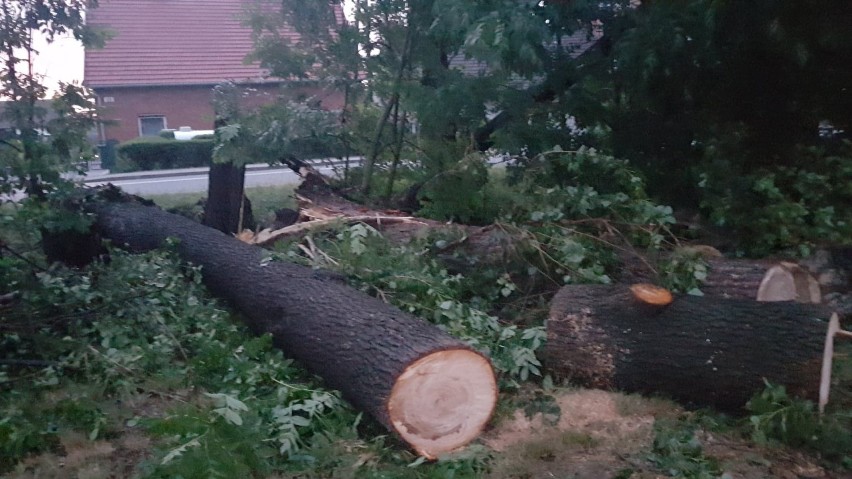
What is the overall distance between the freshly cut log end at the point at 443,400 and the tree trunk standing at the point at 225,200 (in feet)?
17.6

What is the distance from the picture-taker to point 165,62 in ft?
56.9

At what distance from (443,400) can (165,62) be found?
15.7 meters

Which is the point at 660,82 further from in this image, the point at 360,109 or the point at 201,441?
the point at 201,441

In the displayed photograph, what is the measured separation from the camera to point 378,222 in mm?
7176

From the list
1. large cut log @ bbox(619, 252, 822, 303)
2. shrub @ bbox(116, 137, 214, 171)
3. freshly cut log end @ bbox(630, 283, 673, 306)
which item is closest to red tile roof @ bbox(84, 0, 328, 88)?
shrub @ bbox(116, 137, 214, 171)

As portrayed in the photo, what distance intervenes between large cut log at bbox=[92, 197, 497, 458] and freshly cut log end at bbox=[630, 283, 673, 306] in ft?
3.82

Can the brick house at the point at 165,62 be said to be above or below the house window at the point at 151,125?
above

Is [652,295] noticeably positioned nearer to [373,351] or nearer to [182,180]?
[373,351]

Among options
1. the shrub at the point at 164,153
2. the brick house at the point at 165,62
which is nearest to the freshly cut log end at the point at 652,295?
the brick house at the point at 165,62

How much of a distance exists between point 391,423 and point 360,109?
628cm

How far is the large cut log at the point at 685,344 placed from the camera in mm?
4039

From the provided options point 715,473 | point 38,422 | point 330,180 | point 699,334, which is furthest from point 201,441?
point 330,180

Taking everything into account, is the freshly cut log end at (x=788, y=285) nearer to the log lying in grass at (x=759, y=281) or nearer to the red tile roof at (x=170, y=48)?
the log lying in grass at (x=759, y=281)

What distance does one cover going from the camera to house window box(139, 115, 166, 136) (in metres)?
18.2
